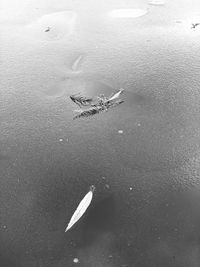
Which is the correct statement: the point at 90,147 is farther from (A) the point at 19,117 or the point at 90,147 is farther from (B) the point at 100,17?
(B) the point at 100,17

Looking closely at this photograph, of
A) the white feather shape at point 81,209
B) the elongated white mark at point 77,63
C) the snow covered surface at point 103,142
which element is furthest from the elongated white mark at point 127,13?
the white feather shape at point 81,209

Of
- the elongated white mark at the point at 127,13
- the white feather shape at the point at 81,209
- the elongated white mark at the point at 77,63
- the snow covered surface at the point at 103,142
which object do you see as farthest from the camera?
the elongated white mark at the point at 127,13

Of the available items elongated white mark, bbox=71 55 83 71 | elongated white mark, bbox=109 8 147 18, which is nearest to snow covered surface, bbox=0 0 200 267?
elongated white mark, bbox=71 55 83 71

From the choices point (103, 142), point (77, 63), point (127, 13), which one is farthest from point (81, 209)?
point (127, 13)

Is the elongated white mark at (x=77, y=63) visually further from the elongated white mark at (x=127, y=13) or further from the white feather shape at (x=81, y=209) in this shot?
the white feather shape at (x=81, y=209)

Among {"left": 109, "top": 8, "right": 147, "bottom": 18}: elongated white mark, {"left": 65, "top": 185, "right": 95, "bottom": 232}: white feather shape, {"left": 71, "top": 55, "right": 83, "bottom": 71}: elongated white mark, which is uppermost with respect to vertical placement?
{"left": 109, "top": 8, "right": 147, "bottom": 18}: elongated white mark

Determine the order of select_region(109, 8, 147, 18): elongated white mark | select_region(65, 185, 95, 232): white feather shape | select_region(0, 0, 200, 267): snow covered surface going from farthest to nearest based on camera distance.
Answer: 1. select_region(109, 8, 147, 18): elongated white mark
2. select_region(65, 185, 95, 232): white feather shape
3. select_region(0, 0, 200, 267): snow covered surface

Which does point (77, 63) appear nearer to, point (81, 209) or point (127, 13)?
point (127, 13)

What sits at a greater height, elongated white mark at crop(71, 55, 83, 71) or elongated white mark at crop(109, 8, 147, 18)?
elongated white mark at crop(109, 8, 147, 18)

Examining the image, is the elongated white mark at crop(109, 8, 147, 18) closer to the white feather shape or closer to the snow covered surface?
the snow covered surface
